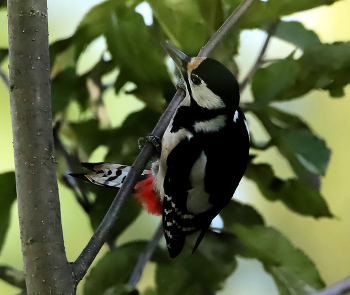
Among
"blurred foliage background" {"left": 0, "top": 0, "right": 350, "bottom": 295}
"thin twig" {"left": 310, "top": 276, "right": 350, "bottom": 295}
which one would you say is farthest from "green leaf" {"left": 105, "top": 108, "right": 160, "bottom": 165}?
"thin twig" {"left": 310, "top": 276, "right": 350, "bottom": 295}

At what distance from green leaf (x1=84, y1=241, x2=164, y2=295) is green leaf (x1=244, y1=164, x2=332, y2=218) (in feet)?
1.33

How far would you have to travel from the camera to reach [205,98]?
71cm

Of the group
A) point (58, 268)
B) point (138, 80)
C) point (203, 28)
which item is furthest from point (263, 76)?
point (58, 268)

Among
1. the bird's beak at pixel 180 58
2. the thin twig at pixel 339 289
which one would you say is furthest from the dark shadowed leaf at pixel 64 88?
the thin twig at pixel 339 289

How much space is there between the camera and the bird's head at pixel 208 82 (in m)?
0.66

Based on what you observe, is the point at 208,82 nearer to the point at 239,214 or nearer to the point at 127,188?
the point at 127,188

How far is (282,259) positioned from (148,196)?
14.7 inches

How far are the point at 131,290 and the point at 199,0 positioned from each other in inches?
28.3

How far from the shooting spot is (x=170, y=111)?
0.73 m

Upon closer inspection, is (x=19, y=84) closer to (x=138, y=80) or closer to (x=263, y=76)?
(x=138, y=80)

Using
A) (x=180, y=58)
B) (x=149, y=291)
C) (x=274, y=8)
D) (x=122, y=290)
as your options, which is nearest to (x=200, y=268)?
(x=149, y=291)

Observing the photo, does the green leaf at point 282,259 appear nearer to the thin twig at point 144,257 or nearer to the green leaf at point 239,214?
the green leaf at point 239,214

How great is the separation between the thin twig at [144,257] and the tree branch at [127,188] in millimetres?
383

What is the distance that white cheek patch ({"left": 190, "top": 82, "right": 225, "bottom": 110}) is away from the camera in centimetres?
70
